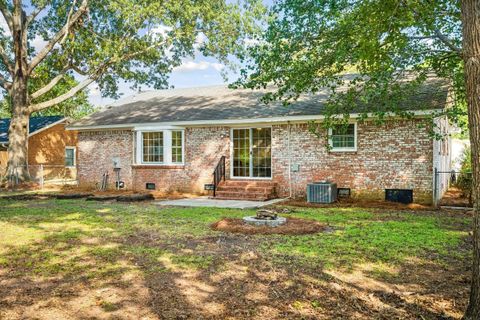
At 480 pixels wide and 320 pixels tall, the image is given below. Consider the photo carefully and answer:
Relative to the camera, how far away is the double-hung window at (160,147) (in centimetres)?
1708

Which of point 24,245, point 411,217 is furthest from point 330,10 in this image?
point 24,245

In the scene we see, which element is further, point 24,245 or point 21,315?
point 24,245

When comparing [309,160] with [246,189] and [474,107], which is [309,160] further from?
[474,107]

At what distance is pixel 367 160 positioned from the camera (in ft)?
43.2

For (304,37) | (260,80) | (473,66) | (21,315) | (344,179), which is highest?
(304,37)

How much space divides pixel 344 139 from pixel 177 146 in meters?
7.27

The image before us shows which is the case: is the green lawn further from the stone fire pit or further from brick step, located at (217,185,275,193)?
brick step, located at (217,185,275,193)

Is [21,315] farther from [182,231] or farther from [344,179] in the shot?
[344,179]

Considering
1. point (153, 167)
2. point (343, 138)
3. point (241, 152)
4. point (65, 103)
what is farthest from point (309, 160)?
point (65, 103)

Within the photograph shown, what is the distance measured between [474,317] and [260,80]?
863 centimetres

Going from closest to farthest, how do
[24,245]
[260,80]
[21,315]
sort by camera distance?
[21,315], [24,245], [260,80]

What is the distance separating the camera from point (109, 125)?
715 inches

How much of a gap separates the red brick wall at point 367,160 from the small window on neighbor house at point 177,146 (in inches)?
175

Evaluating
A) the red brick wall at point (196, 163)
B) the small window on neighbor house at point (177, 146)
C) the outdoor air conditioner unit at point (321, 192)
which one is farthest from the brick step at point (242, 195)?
the small window on neighbor house at point (177, 146)
